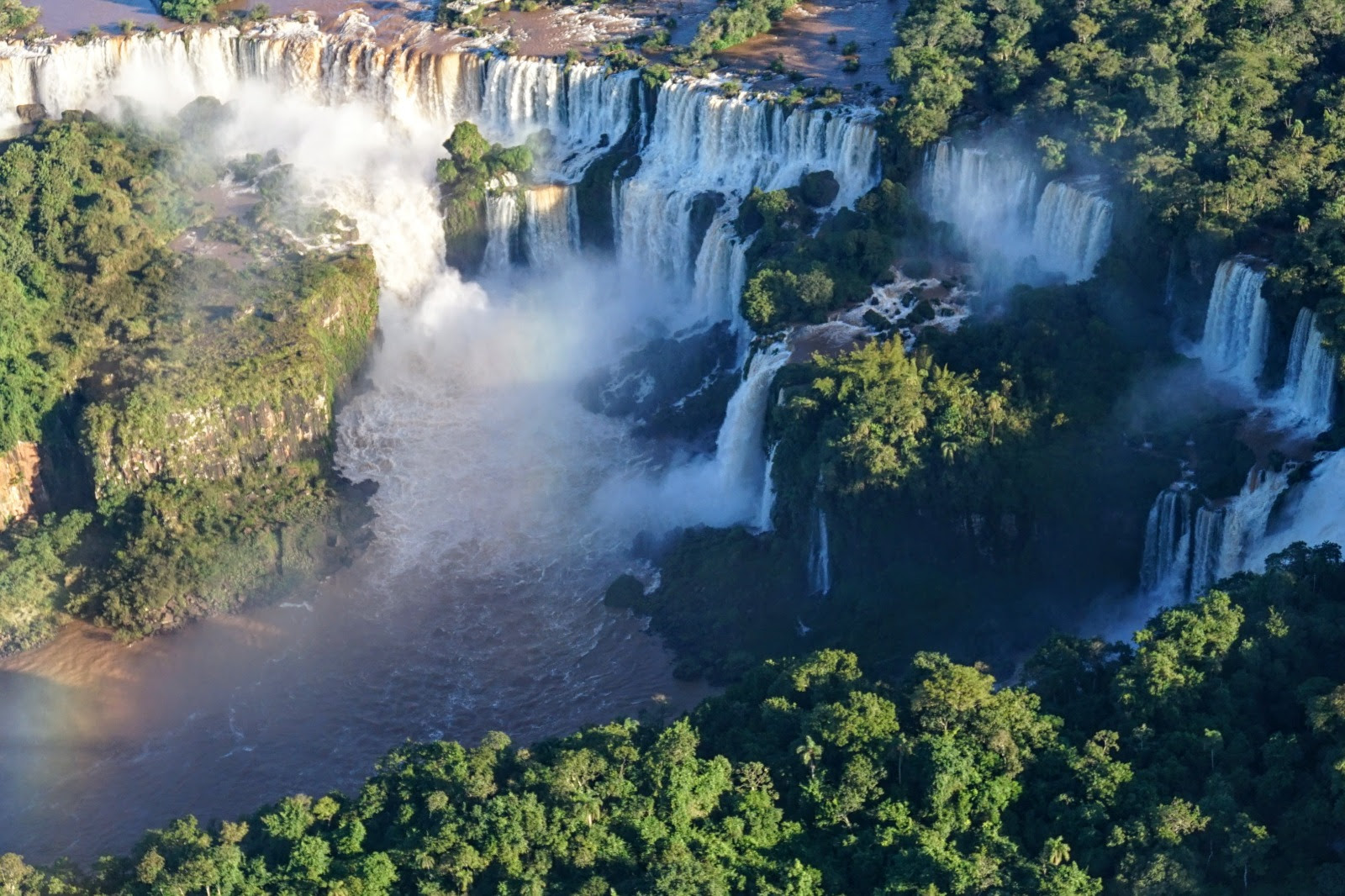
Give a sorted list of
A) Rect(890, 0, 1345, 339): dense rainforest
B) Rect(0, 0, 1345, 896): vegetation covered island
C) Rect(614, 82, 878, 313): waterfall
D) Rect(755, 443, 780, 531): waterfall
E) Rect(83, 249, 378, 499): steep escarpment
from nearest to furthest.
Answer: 1. Rect(0, 0, 1345, 896): vegetation covered island
2. Rect(890, 0, 1345, 339): dense rainforest
3. Rect(755, 443, 780, 531): waterfall
4. Rect(83, 249, 378, 499): steep escarpment
5. Rect(614, 82, 878, 313): waterfall

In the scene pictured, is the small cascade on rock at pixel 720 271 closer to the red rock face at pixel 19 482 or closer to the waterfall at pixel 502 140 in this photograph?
the waterfall at pixel 502 140

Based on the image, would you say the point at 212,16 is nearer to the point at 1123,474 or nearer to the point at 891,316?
the point at 891,316

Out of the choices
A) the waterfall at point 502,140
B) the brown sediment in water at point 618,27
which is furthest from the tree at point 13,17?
the waterfall at point 502,140

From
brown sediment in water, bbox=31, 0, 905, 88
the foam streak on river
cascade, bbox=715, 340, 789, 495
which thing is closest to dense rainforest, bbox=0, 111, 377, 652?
the foam streak on river

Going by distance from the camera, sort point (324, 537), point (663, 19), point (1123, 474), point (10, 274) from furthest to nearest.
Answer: point (663, 19), point (10, 274), point (324, 537), point (1123, 474)

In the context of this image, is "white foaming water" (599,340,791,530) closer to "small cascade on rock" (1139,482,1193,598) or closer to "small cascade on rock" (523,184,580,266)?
"small cascade on rock" (1139,482,1193,598)

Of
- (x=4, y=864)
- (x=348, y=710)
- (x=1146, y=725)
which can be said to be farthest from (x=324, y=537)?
(x=1146, y=725)
